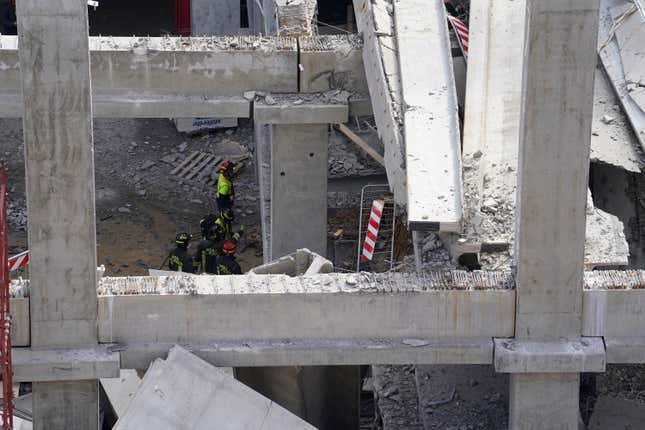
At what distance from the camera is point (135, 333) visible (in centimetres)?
1311

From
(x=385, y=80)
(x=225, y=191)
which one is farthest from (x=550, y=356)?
(x=225, y=191)

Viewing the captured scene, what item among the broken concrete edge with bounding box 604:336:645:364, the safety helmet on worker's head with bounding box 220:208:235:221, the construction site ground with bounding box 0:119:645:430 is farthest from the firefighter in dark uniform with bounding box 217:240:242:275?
the broken concrete edge with bounding box 604:336:645:364

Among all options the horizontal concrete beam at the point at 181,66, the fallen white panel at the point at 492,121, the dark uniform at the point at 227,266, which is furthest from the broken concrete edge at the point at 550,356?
the dark uniform at the point at 227,266

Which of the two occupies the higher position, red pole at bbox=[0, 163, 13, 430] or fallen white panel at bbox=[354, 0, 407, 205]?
fallen white panel at bbox=[354, 0, 407, 205]

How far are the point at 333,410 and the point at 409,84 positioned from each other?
3280mm

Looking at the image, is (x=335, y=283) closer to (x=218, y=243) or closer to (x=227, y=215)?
(x=227, y=215)

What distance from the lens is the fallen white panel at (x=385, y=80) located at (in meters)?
14.6

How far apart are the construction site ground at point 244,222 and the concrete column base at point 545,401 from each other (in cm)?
96

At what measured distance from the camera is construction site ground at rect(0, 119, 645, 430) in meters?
14.7

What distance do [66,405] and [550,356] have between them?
4160 mm

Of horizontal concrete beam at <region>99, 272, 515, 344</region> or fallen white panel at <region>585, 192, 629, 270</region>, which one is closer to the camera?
horizontal concrete beam at <region>99, 272, 515, 344</region>

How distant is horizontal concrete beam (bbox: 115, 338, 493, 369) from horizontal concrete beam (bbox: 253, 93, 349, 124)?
429 centimetres

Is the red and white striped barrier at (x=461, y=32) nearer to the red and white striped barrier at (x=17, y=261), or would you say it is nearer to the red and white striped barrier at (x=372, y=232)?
the red and white striped barrier at (x=372, y=232)

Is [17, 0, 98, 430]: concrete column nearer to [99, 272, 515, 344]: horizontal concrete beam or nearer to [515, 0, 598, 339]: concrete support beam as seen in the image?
[99, 272, 515, 344]: horizontal concrete beam
